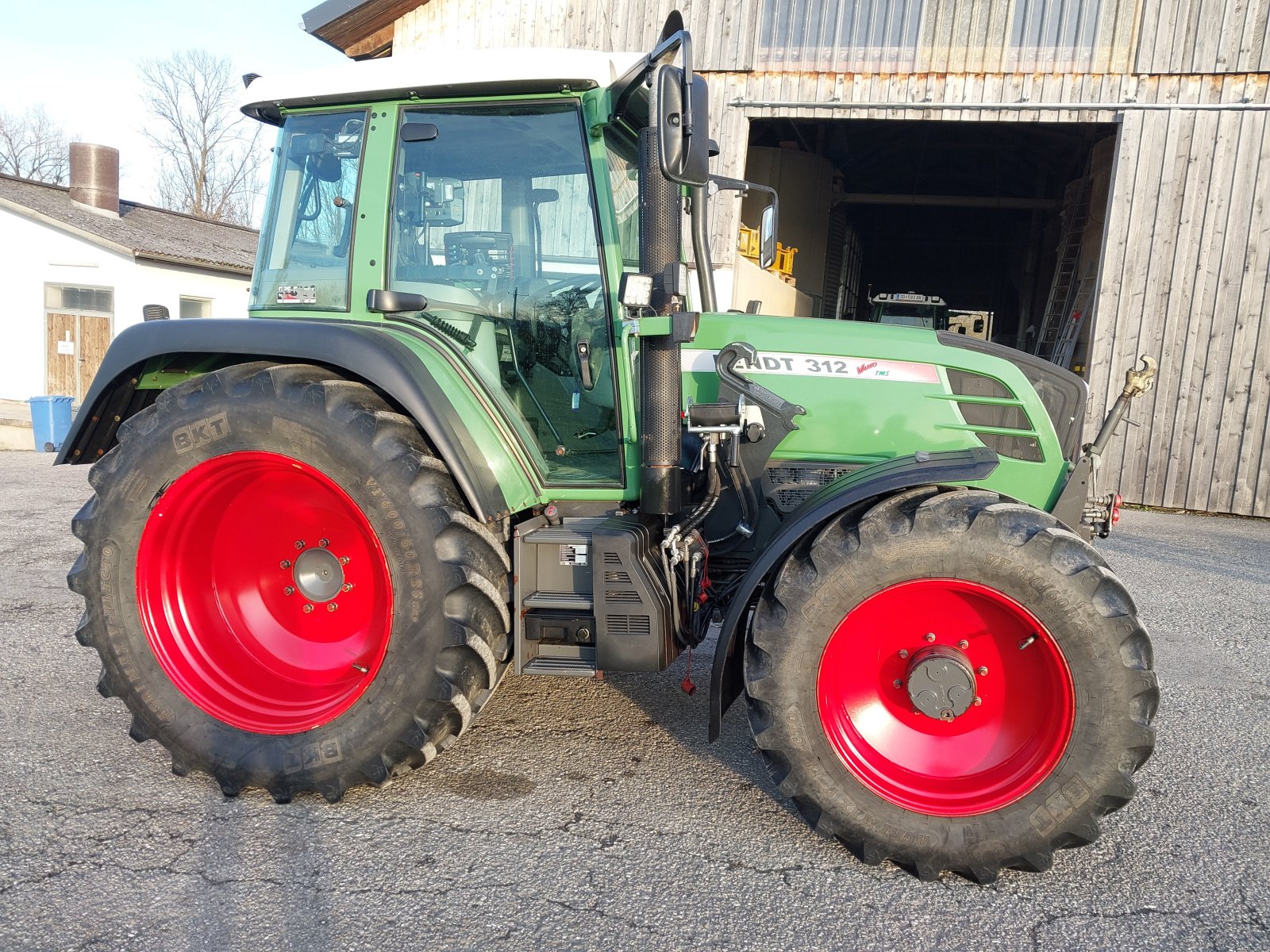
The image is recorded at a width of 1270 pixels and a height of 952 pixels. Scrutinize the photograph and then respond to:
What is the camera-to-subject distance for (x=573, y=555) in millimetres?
2906

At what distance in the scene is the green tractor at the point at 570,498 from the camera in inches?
99.2

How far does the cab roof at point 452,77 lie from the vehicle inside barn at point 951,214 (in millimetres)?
7406

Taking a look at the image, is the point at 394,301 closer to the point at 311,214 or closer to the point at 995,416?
the point at 311,214

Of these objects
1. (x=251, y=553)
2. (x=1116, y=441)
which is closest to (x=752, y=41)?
(x=1116, y=441)

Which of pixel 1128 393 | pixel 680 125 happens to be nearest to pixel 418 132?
pixel 680 125

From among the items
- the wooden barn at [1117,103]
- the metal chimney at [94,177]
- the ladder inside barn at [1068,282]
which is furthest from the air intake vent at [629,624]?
the metal chimney at [94,177]

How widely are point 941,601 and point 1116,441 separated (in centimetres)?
788

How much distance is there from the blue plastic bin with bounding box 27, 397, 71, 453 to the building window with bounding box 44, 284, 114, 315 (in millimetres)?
6963

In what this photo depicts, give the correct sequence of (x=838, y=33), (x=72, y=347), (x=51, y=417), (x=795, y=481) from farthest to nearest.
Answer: (x=72, y=347) < (x=51, y=417) < (x=838, y=33) < (x=795, y=481)

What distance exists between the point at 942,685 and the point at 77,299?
66.2 ft

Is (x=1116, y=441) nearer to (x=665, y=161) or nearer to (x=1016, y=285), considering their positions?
(x=665, y=161)

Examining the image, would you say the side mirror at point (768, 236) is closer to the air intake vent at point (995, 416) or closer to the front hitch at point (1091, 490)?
the air intake vent at point (995, 416)

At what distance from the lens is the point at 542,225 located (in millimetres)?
3037

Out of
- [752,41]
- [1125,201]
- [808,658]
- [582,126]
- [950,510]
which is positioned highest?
[752,41]
